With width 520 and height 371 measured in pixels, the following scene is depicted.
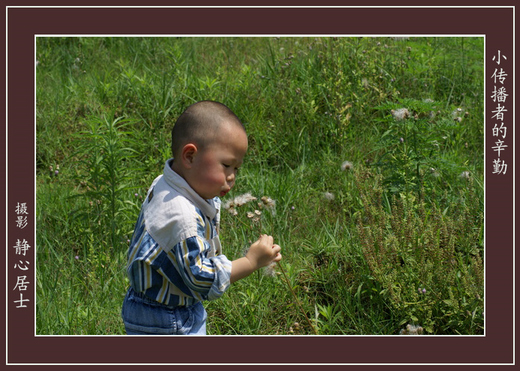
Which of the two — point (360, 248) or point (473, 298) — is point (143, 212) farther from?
point (473, 298)

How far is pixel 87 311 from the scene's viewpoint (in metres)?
3.52

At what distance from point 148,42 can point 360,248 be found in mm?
3472

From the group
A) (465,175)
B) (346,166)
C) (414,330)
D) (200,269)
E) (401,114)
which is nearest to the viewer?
(200,269)

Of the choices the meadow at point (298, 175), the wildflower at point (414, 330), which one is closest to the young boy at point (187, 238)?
the meadow at point (298, 175)

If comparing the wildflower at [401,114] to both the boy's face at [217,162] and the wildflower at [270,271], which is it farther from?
the boy's face at [217,162]

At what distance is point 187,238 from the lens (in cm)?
251

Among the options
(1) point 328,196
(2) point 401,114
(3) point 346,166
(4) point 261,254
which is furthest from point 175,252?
(3) point 346,166

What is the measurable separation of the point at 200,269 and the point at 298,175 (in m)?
2.42

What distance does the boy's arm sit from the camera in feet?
8.73

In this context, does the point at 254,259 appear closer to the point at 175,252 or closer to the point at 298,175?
the point at 175,252

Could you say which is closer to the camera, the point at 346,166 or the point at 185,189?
the point at 185,189

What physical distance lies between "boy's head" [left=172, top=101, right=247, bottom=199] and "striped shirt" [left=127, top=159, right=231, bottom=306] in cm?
6

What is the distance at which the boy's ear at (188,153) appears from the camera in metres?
2.64

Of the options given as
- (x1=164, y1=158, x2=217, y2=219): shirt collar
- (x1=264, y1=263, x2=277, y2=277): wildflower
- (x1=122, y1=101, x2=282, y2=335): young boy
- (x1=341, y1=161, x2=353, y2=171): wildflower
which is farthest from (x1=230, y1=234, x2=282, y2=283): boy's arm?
(x1=341, y1=161, x2=353, y2=171): wildflower
